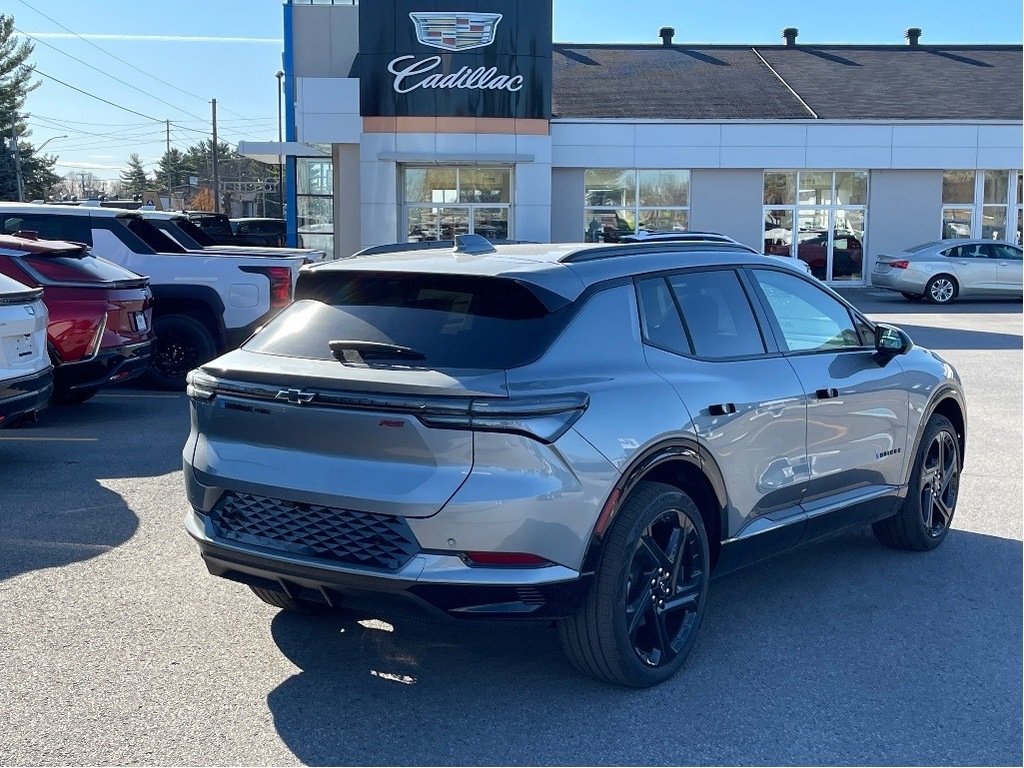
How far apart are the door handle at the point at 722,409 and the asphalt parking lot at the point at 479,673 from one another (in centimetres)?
106

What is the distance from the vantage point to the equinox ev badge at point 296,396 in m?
4.24

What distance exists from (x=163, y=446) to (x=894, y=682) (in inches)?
258

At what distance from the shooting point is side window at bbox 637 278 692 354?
4816mm

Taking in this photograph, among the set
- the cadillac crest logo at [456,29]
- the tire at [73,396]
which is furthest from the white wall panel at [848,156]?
the tire at [73,396]

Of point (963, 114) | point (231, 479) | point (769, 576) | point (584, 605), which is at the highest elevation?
point (963, 114)

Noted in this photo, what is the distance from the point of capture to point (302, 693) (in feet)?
14.8

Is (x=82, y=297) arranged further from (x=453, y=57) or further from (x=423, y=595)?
(x=453, y=57)

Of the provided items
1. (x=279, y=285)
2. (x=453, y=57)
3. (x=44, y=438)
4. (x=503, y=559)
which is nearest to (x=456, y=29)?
(x=453, y=57)

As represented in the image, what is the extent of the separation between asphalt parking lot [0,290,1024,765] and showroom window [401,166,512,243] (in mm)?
21602

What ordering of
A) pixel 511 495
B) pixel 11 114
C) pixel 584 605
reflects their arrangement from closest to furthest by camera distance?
pixel 511 495
pixel 584 605
pixel 11 114

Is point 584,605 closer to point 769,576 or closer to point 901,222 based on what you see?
point 769,576

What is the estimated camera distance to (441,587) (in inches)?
158

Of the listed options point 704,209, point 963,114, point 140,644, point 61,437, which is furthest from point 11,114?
point 140,644

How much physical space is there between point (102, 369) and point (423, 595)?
687cm
